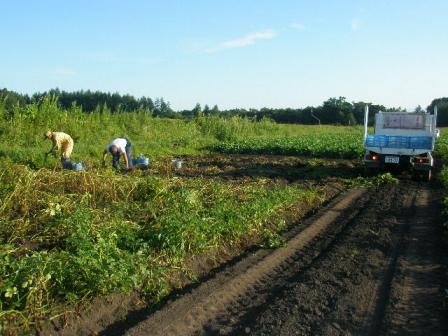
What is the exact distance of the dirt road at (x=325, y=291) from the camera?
4.48 m

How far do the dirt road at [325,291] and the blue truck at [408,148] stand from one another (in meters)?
6.13

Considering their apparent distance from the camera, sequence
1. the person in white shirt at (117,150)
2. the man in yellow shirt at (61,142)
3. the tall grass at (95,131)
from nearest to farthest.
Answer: the person in white shirt at (117,150) → the man in yellow shirt at (61,142) → the tall grass at (95,131)

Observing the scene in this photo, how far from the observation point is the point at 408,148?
14.3 metres

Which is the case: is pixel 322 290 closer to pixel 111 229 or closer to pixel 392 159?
pixel 111 229

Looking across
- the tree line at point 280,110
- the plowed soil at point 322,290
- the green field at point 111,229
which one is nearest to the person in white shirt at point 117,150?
the green field at point 111,229

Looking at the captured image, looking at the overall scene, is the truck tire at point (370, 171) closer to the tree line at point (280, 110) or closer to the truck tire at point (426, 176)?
the truck tire at point (426, 176)

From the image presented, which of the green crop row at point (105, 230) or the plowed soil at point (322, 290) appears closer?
the plowed soil at point (322, 290)

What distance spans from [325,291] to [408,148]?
33.5 ft

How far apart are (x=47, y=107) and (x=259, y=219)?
51.0ft

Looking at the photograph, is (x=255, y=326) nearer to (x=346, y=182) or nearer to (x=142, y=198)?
(x=142, y=198)

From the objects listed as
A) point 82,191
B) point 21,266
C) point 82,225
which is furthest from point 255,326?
point 82,191

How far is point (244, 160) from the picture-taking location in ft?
67.4

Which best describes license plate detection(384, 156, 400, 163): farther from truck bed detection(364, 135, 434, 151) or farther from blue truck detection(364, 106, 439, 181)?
truck bed detection(364, 135, 434, 151)

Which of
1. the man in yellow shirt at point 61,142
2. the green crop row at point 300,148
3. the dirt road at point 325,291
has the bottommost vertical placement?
the dirt road at point 325,291
